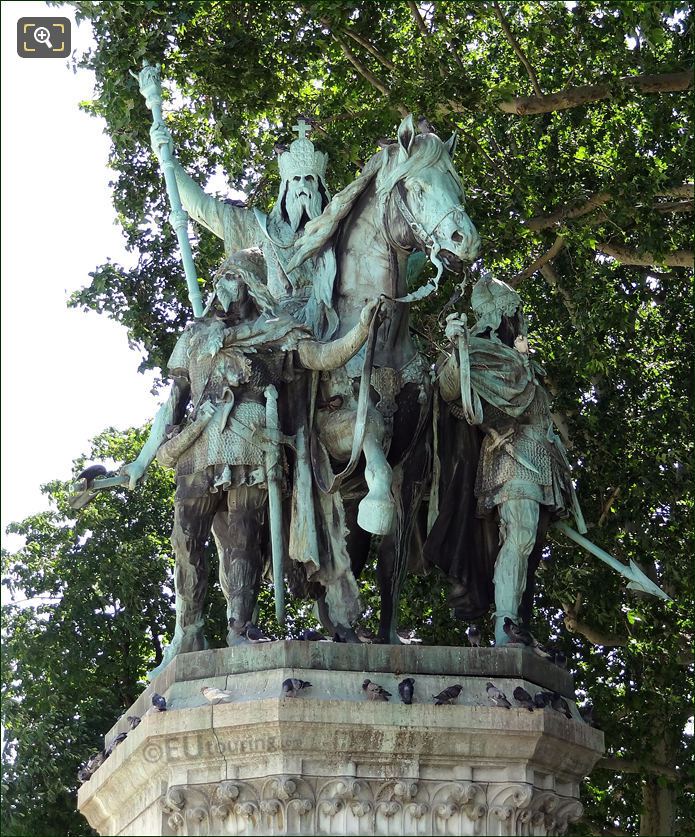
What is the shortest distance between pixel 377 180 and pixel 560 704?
12.2 feet

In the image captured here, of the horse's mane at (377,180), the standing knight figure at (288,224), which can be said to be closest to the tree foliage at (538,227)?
the standing knight figure at (288,224)

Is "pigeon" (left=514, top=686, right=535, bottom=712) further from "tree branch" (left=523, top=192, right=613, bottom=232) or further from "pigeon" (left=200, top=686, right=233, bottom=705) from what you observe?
"tree branch" (left=523, top=192, right=613, bottom=232)

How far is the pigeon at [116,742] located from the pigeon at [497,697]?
7.73ft

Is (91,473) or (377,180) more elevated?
(377,180)

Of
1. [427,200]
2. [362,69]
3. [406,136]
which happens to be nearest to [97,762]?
[427,200]

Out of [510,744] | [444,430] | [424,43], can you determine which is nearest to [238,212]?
[444,430]

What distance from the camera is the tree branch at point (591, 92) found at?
20.2m

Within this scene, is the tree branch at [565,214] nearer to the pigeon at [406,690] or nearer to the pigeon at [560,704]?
the pigeon at [560,704]

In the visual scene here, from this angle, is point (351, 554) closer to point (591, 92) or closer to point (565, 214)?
point (591, 92)

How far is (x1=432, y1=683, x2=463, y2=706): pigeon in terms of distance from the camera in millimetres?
12320

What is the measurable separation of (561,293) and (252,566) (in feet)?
31.1

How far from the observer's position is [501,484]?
14.0m

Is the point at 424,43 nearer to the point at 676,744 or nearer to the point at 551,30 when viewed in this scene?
the point at 551,30

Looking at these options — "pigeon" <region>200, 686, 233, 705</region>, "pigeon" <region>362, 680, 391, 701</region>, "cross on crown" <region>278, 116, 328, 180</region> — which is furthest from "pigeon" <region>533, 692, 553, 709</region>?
"cross on crown" <region>278, 116, 328, 180</region>
